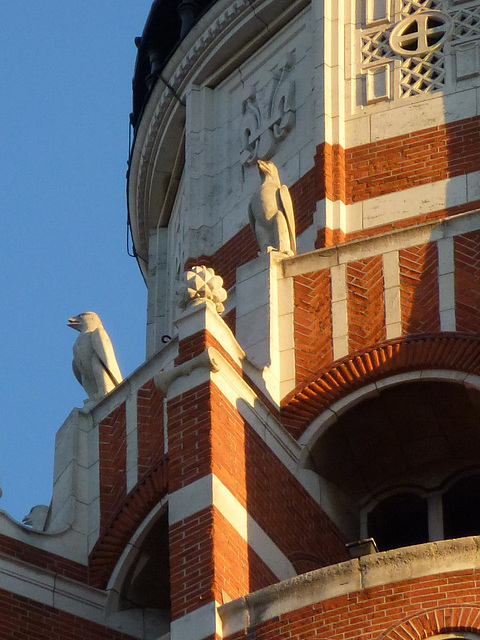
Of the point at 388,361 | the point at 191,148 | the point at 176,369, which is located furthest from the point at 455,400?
the point at 191,148

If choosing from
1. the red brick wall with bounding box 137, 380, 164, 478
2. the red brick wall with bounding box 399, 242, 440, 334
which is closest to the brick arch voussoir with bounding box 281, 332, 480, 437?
Answer: the red brick wall with bounding box 399, 242, 440, 334

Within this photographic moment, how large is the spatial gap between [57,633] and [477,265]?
6.05m

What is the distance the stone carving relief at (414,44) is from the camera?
30125mm

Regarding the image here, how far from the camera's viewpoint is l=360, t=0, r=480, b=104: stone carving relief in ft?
98.8

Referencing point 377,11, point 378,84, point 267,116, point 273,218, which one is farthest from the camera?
point 267,116

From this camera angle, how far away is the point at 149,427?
91.0 ft

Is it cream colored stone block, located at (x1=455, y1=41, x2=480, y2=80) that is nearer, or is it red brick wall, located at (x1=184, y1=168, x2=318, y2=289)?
red brick wall, located at (x1=184, y1=168, x2=318, y2=289)

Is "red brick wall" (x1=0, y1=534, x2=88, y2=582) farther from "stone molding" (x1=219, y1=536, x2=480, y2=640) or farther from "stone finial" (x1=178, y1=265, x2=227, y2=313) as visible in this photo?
"stone molding" (x1=219, y1=536, x2=480, y2=640)

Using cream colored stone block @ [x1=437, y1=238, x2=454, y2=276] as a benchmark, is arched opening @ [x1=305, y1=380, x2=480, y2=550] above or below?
below

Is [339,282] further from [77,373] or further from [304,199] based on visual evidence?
[77,373]

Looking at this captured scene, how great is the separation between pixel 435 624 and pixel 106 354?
29.1 feet

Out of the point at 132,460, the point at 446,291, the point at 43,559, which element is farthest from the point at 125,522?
the point at 446,291

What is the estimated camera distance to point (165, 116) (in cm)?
3403

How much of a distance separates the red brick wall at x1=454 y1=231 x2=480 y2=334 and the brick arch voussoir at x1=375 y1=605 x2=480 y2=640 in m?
4.82
